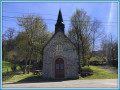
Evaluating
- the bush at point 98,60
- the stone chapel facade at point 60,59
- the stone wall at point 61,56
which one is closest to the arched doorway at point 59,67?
the stone chapel facade at point 60,59

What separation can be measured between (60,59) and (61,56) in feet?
1.78

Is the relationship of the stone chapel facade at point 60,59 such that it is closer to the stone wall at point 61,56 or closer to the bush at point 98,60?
the stone wall at point 61,56

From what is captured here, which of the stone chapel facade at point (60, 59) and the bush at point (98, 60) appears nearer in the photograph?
the stone chapel facade at point (60, 59)

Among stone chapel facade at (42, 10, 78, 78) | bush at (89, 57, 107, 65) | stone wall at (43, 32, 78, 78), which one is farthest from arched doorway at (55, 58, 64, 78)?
bush at (89, 57, 107, 65)

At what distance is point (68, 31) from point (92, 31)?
5.21 metres

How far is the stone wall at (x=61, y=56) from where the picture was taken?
18094 millimetres

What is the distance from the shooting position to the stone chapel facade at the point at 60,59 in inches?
713

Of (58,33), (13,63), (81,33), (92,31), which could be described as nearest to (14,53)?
(13,63)

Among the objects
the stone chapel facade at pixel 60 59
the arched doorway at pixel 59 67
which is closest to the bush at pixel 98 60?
the stone chapel facade at pixel 60 59

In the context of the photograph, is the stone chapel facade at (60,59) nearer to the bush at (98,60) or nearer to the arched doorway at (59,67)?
the arched doorway at (59,67)

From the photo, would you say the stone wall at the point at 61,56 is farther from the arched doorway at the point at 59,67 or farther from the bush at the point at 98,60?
the bush at the point at 98,60

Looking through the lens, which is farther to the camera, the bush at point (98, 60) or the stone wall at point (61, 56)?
→ the bush at point (98, 60)

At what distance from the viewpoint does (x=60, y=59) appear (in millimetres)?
18375

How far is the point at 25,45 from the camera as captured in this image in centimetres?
2158
